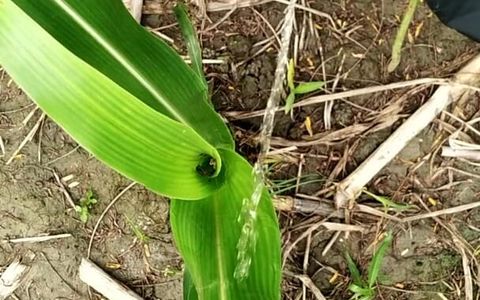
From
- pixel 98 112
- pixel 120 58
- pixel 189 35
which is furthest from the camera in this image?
pixel 189 35

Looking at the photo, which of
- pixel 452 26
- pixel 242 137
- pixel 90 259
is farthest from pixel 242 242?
pixel 452 26

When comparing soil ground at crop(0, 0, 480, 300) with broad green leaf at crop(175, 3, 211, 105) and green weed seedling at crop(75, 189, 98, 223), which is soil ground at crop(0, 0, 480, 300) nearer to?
green weed seedling at crop(75, 189, 98, 223)

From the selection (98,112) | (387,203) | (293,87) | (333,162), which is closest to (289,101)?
(293,87)

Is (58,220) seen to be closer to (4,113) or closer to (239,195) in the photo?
(4,113)

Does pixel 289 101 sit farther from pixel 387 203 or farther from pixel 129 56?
pixel 129 56

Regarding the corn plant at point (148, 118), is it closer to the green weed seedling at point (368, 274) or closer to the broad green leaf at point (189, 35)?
the broad green leaf at point (189, 35)

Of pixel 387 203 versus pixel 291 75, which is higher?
pixel 291 75

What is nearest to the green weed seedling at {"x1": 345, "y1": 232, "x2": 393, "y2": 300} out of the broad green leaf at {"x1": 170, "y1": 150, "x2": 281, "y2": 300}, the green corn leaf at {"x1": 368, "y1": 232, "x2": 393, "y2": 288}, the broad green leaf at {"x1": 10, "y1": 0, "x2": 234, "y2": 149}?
the green corn leaf at {"x1": 368, "y1": 232, "x2": 393, "y2": 288}

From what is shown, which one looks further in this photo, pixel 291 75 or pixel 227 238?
pixel 291 75

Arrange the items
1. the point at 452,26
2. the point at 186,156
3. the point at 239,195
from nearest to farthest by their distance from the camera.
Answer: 1. the point at 186,156
2. the point at 239,195
3. the point at 452,26
